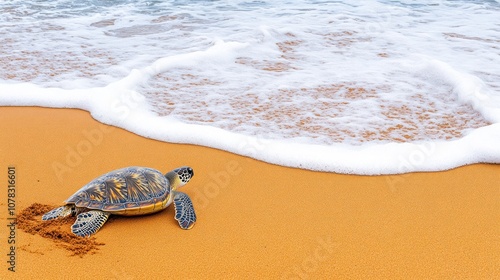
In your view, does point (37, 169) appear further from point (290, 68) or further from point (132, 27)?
point (132, 27)

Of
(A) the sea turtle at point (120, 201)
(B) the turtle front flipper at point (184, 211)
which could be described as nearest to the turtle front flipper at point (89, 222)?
(A) the sea turtle at point (120, 201)

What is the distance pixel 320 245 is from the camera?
2.88 metres

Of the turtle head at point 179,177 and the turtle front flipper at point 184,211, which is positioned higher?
the turtle head at point 179,177

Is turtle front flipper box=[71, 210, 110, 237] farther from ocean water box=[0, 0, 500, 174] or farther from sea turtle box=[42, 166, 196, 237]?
ocean water box=[0, 0, 500, 174]

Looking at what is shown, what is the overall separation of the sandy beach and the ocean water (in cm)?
31

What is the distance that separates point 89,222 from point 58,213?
23 centimetres

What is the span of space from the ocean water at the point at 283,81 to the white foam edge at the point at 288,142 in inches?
0.5

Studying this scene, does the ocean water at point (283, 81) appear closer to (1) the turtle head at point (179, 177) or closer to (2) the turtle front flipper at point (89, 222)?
(1) the turtle head at point (179, 177)

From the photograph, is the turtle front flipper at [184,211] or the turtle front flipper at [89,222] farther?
the turtle front flipper at [184,211]

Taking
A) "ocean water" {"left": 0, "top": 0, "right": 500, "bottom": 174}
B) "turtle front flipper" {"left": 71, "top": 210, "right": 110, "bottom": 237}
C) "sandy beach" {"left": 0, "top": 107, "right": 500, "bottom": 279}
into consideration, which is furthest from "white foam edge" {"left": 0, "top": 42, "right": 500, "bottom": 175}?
"turtle front flipper" {"left": 71, "top": 210, "right": 110, "bottom": 237}

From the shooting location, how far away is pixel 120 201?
2.97m

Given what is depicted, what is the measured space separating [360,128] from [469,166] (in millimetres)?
1080

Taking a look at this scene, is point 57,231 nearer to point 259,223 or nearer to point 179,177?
point 179,177

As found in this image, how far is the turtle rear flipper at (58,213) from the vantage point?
294 cm
